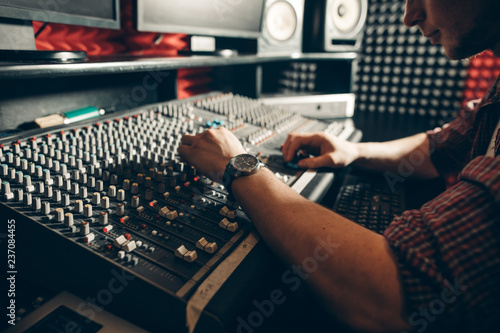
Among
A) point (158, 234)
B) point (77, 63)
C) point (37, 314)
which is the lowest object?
point (37, 314)

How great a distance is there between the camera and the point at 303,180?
0.92 meters

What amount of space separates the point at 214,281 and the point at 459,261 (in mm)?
336

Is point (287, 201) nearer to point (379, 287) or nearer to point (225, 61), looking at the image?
point (379, 287)

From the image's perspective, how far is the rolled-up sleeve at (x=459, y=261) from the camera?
18.7 inches

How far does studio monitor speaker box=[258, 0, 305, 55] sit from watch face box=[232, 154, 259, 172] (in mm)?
1050

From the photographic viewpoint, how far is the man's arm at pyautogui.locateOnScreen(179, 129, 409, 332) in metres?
0.52

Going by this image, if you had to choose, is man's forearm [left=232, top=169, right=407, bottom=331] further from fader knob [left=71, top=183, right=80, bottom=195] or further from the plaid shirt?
fader knob [left=71, top=183, right=80, bottom=195]

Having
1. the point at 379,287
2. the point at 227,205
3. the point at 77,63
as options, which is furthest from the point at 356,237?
the point at 77,63

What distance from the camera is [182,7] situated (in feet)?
4.10

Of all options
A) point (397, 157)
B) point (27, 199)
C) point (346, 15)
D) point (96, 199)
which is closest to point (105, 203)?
point (96, 199)

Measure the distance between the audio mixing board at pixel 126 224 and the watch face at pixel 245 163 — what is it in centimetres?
7

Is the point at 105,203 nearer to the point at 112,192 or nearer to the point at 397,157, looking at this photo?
the point at 112,192

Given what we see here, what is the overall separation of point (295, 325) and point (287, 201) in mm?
286

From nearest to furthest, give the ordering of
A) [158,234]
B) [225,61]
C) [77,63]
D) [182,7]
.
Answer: [158,234]
[77,63]
[182,7]
[225,61]
